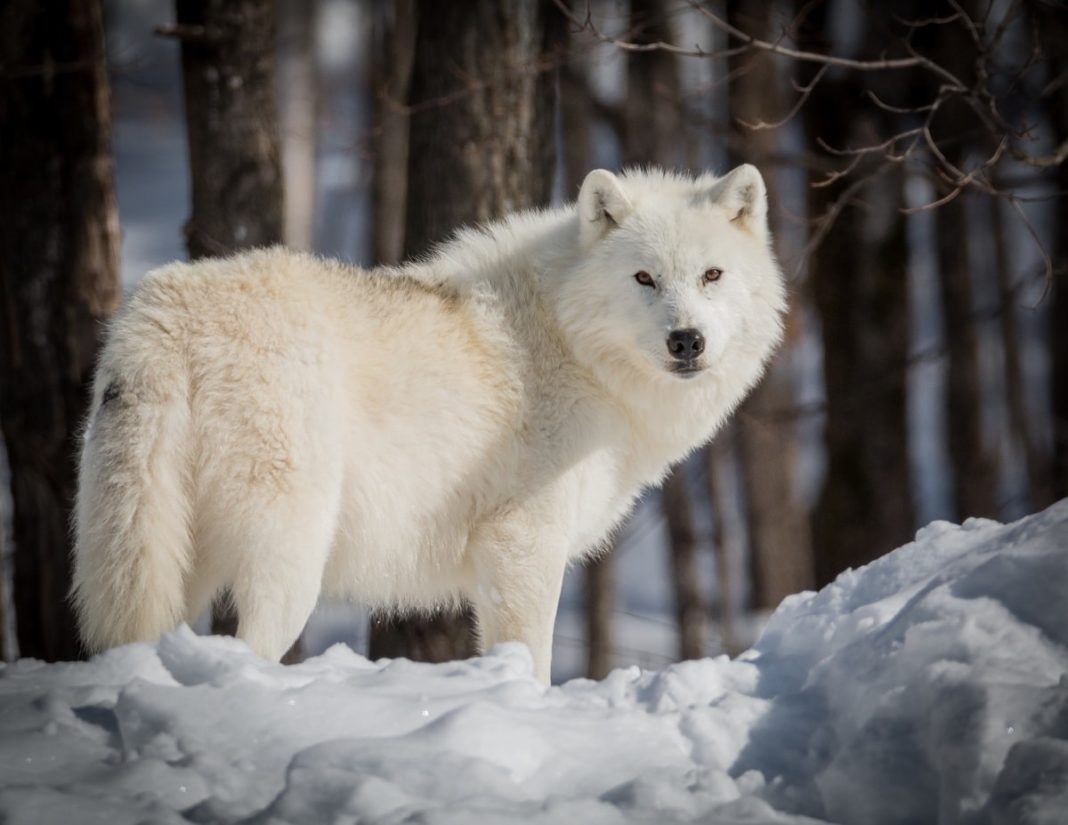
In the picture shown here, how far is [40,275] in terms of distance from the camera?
6941 millimetres

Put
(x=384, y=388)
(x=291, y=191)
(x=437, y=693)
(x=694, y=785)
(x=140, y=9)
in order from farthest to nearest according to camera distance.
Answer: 1. (x=140, y=9)
2. (x=291, y=191)
3. (x=384, y=388)
4. (x=437, y=693)
5. (x=694, y=785)

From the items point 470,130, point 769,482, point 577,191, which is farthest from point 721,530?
point 470,130

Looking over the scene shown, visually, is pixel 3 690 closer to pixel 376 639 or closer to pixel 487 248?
pixel 487 248

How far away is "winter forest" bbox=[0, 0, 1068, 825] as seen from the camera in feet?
9.29

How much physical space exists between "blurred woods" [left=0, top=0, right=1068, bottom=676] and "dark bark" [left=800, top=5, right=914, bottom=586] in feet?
0.08

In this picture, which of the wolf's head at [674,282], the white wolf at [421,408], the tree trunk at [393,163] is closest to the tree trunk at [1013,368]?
the tree trunk at [393,163]

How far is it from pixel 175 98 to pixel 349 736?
16434 mm

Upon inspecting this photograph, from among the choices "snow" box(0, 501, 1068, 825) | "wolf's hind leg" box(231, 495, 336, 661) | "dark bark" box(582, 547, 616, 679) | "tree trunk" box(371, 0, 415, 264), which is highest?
"tree trunk" box(371, 0, 415, 264)

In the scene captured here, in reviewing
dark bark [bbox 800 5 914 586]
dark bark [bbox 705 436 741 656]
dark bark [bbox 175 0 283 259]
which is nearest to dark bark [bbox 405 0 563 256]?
dark bark [bbox 175 0 283 259]

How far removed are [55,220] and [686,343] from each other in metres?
4.44

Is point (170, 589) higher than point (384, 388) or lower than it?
lower

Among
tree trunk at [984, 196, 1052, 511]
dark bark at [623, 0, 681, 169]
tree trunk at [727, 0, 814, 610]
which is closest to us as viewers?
tree trunk at [727, 0, 814, 610]

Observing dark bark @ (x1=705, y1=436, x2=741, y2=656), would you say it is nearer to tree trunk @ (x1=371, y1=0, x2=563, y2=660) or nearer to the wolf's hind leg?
tree trunk @ (x1=371, y1=0, x2=563, y2=660)

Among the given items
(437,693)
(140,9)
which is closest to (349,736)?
(437,693)
